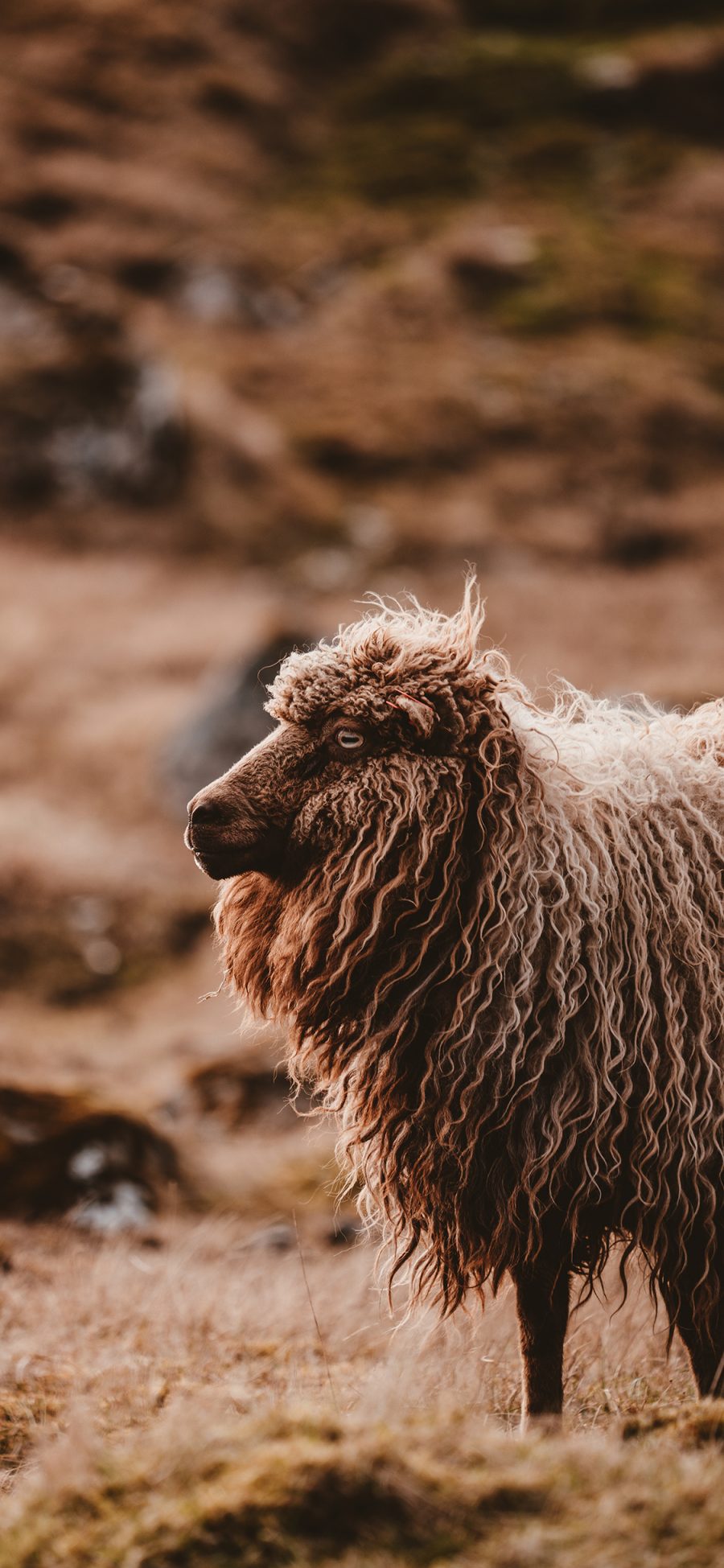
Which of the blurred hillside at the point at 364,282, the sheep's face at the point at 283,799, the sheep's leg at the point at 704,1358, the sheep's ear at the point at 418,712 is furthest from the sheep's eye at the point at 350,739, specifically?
the blurred hillside at the point at 364,282

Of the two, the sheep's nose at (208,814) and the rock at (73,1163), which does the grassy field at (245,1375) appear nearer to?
the rock at (73,1163)

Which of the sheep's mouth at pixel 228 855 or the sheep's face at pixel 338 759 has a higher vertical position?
the sheep's face at pixel 338 759

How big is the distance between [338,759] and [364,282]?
3974 cm

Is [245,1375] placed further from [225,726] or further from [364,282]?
[364,282]

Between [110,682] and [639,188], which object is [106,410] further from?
[639,188]

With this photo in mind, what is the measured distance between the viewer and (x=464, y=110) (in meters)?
52.6

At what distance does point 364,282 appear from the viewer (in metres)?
40.9

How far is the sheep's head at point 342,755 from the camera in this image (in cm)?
445

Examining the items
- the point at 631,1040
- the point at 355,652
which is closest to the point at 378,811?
the point at 355,652

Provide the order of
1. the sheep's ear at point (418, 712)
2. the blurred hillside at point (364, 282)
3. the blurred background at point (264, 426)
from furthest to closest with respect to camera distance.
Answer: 1. the blurred hillside at point (364, 282)
2. the blurred background at point (264, 426)
3. the sheep's ear at point (418, 712)

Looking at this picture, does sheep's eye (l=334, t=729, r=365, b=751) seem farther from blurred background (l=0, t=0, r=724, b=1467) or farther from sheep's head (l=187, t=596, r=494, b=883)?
blurred background (l=0, t=0, r=724, b=1467)

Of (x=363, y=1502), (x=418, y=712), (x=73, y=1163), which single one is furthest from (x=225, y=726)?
(x=363, y=1502)

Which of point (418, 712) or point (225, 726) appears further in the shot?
point (225, 726)

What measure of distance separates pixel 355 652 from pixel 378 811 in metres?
0.64
